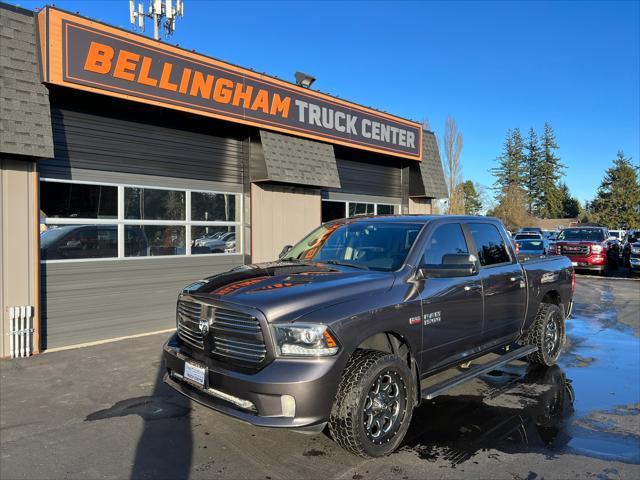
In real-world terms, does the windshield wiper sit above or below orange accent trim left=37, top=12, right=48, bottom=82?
below

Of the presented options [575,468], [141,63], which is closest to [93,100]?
[141,63]

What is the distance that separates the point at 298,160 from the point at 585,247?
14.4 meters

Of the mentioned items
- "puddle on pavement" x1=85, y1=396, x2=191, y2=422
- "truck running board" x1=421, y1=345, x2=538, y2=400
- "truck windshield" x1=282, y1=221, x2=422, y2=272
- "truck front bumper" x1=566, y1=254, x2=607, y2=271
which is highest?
"truck windshield" x1=282, y1=221, x2=422, y2=272

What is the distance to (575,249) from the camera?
64.2 ft

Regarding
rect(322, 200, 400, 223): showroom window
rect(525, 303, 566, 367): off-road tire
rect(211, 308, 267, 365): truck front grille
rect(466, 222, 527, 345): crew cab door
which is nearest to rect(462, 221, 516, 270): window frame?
rect(466, 222, 527, 345): crew cab door

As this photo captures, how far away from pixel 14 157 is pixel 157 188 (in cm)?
246

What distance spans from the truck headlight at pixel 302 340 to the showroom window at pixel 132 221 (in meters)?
5.36

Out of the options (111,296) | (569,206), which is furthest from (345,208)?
(569,206)

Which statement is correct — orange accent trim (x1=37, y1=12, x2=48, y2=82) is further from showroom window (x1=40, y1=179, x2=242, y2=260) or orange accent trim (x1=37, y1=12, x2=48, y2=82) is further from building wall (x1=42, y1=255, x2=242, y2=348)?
building wall (x1=42, y1=255, x2=242, y2=348)

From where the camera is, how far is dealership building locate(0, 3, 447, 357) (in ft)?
21.8

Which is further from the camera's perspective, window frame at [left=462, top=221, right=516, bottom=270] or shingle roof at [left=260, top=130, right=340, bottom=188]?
shingle roof at [left=260, top=130, right=340, bottom=188]

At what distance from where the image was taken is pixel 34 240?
269 inches

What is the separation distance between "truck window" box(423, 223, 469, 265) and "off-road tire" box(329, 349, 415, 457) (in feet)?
4.07

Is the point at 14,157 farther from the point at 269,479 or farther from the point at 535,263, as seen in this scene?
the point at 535,263
